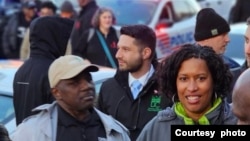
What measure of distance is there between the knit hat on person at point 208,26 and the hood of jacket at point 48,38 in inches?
43.0

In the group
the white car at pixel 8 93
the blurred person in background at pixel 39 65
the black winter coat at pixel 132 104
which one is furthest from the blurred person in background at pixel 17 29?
the black winter coat at pixel 132 104

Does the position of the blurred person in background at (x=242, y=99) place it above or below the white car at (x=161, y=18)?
above

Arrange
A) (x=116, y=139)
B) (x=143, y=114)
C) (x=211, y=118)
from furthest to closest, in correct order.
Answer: (x=143, y=114) → (x=116, y=139) → (x=211, y=118)

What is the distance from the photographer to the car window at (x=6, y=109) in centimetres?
749

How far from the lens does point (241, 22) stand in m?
16.1

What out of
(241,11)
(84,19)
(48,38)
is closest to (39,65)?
(48,38)

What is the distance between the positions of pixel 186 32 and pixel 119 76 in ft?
31.9

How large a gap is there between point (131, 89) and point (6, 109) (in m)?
1.44

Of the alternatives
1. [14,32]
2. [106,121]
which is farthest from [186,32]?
[106,121]

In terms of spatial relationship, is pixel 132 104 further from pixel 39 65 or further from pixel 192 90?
pixel 192 90

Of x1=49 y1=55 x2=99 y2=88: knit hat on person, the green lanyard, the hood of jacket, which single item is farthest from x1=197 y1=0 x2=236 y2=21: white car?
x1=49 y1=55 x2=99 y2=88: knit hat on person

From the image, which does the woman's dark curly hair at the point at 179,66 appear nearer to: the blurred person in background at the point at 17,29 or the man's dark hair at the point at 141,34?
the man's dark hair at the point at 141,34

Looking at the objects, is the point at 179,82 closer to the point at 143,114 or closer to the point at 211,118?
the point at 211,118

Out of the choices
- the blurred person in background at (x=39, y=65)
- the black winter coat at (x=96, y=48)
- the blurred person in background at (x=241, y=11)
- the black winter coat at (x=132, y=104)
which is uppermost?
the blurred person in background at (x=39, y=65)
